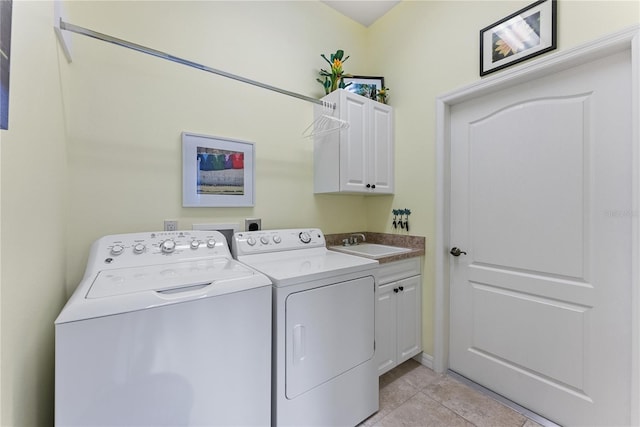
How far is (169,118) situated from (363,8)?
6.72 feet

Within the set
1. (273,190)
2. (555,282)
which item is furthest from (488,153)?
(273,190)

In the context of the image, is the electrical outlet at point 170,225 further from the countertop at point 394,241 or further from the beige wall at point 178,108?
the countertop at point 394,241

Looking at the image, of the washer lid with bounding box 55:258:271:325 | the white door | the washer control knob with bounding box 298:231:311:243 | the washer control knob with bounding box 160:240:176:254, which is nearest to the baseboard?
the white door

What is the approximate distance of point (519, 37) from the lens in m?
1.59

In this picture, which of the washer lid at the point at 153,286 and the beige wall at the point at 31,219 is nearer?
the beige wall at the point at 31,219

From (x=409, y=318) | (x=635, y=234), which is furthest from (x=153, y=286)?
(x=635, y=234)

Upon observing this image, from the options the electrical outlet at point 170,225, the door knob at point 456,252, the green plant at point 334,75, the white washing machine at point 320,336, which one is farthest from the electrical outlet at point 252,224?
the door knob at point 456,252

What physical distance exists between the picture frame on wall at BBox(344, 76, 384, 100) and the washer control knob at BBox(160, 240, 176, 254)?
181 centimetres

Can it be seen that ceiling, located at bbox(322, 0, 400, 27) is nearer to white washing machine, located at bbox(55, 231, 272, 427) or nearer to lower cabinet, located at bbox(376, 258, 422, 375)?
lower cabinet, located at bbox(376, 258, 422, 375)

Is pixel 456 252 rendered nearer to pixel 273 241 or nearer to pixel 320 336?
pixel 320 336

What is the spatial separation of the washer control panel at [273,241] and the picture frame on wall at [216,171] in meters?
0.27

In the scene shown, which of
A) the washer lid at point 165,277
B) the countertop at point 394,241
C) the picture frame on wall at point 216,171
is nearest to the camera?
the washer lid at point 165,277

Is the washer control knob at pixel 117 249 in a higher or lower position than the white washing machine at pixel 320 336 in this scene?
higher

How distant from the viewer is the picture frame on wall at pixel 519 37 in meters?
1.48
